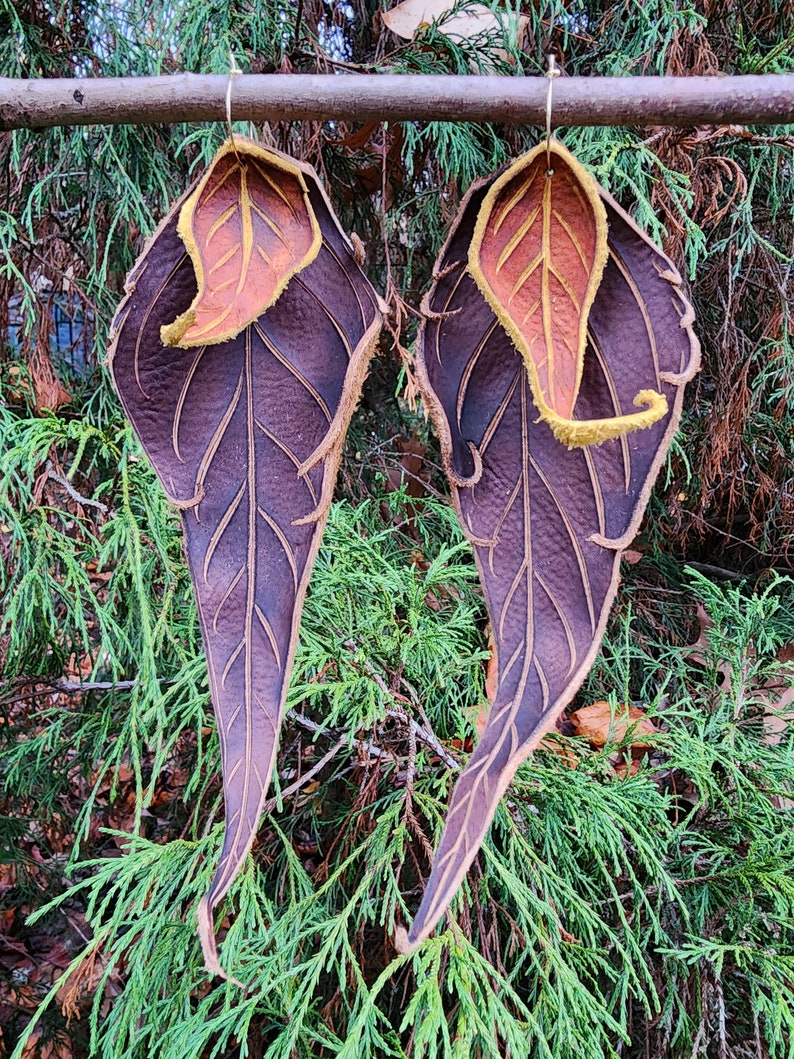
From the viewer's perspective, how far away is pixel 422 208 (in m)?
1.06

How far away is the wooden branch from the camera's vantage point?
34cm

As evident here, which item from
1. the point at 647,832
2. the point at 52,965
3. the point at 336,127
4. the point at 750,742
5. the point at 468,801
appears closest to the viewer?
the point at 468,801

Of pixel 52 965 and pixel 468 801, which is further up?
pixel 468 801

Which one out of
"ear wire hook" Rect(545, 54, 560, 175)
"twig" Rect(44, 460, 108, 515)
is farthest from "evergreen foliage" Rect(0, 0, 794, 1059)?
"ear wire hook" Rect(545, 54, 560, 175)

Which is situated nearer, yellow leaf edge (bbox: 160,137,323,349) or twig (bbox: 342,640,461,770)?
yellow leaf edge (bbox: 160,137,323,349)

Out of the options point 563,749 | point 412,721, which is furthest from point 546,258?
point 563,749

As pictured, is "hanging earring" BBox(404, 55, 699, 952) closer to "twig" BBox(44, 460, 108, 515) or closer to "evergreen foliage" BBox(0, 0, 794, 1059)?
"evergreen foliage" BBox(0, 0, 794, 1059)

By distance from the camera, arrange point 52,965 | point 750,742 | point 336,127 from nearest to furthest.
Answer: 1. point 750,742
2. point 336,127
3. point 52,965

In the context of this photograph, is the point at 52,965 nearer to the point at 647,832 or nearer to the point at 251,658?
the point at 647,832

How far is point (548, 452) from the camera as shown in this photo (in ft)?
1.14

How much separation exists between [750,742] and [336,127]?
0.99 meters

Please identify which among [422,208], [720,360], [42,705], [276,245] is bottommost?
[42,705]

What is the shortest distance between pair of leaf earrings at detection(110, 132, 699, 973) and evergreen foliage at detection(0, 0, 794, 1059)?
31 cm

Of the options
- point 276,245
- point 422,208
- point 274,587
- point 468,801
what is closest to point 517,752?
point 468,801
